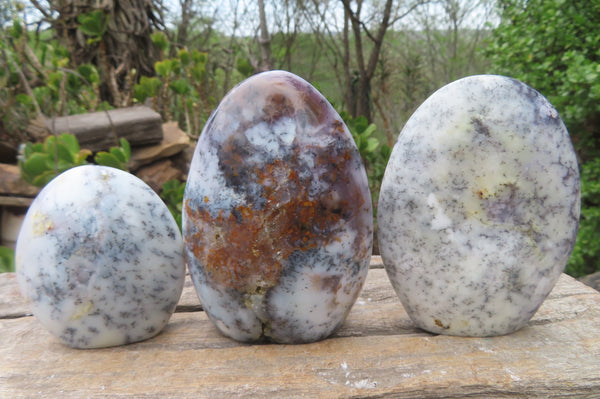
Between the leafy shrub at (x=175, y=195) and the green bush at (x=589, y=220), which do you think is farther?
the green bush at (x=589, y=220)

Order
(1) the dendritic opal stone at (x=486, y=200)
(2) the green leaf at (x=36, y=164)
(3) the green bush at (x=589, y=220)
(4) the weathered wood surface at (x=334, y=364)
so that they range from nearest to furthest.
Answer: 1. (4) the weathered wood surface at (x=334, y=364)
2. (1) the dendritic opal stone at (x=486, y=200)
3. (2) the green leaf at (x=36, y=164)
4. (3) the green bush at (x=589, y=220)

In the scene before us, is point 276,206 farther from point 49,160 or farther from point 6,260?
point 6,260

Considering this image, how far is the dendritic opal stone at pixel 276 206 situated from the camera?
1029 millimetres

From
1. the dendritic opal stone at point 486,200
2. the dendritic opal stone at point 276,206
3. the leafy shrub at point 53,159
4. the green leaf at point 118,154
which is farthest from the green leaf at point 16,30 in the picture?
the dendritic opal stone at point 486,200

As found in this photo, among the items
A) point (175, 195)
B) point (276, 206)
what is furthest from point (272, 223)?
point (175, 195)

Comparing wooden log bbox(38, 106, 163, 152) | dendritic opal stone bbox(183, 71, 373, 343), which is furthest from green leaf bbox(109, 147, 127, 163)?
dendritic opal stone bbox(183, 71, 373, 343)

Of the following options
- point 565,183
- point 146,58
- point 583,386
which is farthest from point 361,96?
point 583,386

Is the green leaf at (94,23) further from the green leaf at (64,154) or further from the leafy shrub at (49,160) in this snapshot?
the green leaf at (64,154)

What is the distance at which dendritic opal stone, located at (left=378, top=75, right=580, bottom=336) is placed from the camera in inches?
42.6

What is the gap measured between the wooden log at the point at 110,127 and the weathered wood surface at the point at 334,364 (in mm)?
1614

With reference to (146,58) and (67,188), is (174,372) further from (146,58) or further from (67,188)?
(146,58)

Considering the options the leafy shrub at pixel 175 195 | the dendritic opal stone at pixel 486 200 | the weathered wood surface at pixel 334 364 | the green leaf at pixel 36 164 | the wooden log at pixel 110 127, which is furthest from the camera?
the wooden log at pixel 110 127

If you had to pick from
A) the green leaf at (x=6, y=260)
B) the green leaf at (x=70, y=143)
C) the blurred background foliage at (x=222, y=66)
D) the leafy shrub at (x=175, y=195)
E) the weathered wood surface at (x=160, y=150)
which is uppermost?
the blurred background foliage at (x=222, y=66)

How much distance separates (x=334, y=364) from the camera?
1036 mm
